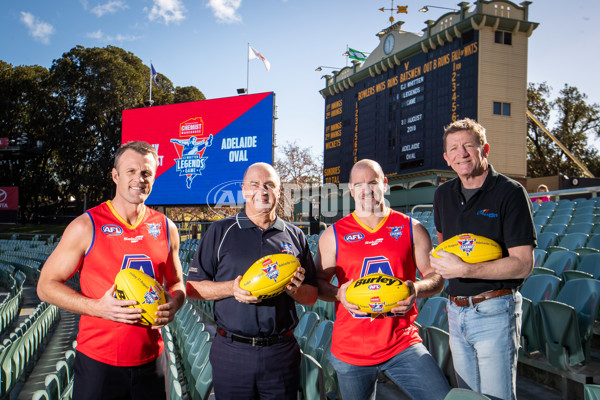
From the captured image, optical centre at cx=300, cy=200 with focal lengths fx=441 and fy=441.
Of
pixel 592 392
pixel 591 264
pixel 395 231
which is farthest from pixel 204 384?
pixel 591 264

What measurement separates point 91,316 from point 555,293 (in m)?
3.36

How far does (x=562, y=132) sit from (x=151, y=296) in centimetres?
3100

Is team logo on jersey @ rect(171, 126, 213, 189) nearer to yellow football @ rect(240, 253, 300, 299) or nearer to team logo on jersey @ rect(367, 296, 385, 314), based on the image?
yellow football @ rect(240, 253, 300, 299)

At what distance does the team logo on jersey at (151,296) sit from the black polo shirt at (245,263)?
0.30 m

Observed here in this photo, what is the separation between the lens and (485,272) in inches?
69.8

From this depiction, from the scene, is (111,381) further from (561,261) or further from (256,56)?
(256,56)

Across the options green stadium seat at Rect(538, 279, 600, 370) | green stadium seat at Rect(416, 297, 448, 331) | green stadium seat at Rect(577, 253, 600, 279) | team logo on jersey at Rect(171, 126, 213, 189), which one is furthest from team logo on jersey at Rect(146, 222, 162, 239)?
team logo on jersey at Rect(171, 126, 213, 189)

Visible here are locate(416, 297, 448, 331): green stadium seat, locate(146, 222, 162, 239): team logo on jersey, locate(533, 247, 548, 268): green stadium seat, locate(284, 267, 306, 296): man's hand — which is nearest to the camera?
locate(284, 267, 306, 296): man's hand

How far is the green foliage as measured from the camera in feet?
92.1

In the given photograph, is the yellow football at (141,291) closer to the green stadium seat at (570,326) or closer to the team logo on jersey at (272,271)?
the team logo on jersey at (272,271)

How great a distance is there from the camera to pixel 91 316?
1.92 m

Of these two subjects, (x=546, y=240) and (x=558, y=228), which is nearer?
(x=546, y=240)

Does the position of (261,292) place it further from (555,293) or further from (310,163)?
(310,163)

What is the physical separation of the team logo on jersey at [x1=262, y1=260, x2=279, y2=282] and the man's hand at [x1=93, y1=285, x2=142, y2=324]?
1.69 ft
